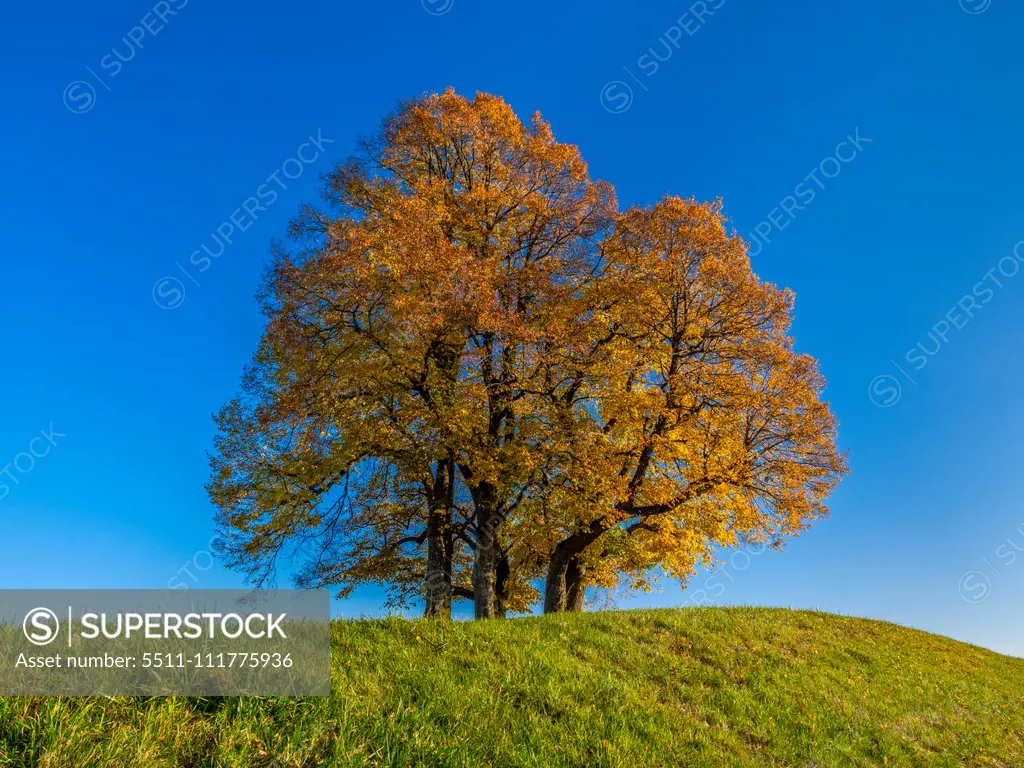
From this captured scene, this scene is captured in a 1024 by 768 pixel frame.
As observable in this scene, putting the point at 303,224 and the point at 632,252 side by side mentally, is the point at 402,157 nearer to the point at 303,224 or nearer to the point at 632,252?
the point at 303,224

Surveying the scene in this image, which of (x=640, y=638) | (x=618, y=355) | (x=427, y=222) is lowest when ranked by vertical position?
(x=640, y=638)

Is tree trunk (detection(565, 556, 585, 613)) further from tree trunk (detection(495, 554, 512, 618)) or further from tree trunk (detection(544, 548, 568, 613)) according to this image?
tree trunk (detection(495, 554, 512, 618))

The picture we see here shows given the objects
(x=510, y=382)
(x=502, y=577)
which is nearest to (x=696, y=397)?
(x=510, y=382)

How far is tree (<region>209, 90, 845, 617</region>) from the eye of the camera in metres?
16.8

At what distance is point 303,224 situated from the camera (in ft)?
64.3

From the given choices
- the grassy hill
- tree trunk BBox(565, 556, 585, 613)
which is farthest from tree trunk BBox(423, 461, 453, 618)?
the grassy hill

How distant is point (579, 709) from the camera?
809cm

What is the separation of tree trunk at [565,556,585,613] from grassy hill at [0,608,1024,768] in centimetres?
498

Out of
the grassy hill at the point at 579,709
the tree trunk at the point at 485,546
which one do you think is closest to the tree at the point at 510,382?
the tree trunk at the point at 485,546

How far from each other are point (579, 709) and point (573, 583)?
45.0 ft

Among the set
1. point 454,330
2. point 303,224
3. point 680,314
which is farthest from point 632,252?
point 303,224

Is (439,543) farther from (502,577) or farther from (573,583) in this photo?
(573,583)

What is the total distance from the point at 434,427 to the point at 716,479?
27.5 feet

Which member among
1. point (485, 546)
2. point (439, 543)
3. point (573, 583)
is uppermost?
point (439, 543)
